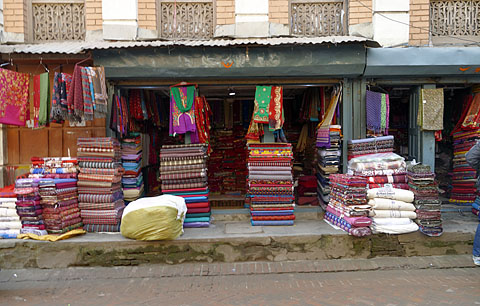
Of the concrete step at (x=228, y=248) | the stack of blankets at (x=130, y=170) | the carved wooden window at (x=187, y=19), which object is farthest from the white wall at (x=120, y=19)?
the concrete step at (x=228, y=248)

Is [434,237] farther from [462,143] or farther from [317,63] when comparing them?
[317,63]

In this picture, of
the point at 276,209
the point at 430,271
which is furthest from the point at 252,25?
the point at 430,271

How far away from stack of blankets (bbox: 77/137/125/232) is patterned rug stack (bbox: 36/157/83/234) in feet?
0.39

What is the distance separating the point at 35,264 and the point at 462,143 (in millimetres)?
8270

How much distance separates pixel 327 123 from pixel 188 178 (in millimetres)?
2904

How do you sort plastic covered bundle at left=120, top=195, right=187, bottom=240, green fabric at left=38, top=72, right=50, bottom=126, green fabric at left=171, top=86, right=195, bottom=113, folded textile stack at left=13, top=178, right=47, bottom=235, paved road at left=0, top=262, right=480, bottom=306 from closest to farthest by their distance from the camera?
1. paved road at left=0, top=262, right=480, bottom=306
2. plastic covered bundle at left=120, top=195, right=187, bottom=240
3. folded textile stack at left=13, top=178, right=47, bottom=235
4. green fabric at left=38, top=72, right=50, bottom=126
5. green fabric at left=171, top=86, right=195, bottom=113

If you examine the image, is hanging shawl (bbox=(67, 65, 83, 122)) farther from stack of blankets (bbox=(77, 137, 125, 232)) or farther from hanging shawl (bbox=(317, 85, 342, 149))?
hanging shawl (bbox=(317, 85, 342, 149))

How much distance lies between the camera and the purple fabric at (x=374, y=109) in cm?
679

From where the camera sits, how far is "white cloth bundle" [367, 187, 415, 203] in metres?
5.87

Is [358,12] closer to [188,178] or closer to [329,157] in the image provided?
[329,157]

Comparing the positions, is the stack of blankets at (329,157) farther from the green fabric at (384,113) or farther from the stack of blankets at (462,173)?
the stack of blankets at (462,173)

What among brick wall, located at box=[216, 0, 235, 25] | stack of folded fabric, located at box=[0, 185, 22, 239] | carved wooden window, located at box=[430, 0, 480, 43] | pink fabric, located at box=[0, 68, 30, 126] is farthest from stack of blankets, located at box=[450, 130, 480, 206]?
pink fabric, located at box=[0, 68, 30, 126]

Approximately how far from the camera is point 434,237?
5848mm

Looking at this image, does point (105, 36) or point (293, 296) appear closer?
point (293, 296)
